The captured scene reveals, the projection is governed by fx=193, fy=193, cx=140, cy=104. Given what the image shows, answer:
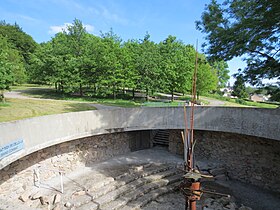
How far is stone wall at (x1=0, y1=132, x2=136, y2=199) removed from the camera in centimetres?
717

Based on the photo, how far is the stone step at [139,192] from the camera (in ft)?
24.3

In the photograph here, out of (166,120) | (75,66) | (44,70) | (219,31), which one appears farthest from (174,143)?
(44,70)

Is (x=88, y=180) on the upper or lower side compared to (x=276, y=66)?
lower

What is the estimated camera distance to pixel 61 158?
9195 mm

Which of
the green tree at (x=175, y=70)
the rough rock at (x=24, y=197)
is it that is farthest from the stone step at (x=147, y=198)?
the green tree at (x=175, y=70)

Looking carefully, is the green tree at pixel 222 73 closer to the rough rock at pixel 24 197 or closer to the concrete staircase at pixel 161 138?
the concrete staircase at pixel 161 138

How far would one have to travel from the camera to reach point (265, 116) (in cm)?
888

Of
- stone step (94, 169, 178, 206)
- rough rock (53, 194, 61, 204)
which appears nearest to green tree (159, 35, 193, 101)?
stone step (94, 169, 178, 206)

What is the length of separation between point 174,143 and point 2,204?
432 inches

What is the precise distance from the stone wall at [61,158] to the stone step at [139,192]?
3170mm

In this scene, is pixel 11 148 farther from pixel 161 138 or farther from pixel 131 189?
pixel 161 138

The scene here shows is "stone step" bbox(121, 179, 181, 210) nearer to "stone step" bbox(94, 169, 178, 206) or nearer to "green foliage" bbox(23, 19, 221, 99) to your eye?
"stone step" bbox(94, 169, 178, 206)

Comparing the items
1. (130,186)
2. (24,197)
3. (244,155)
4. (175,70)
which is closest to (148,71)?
(175,70)

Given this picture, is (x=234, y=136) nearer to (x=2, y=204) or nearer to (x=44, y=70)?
(x=2, y=204)
